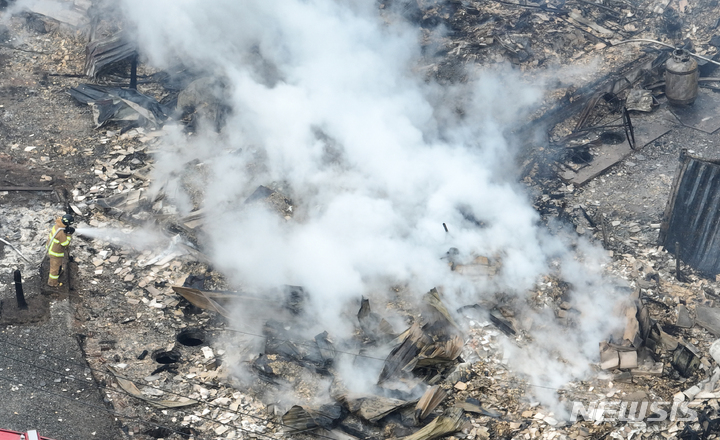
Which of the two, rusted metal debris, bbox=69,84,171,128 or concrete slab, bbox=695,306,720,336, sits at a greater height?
concrete slab, bbox=695,306,720,336

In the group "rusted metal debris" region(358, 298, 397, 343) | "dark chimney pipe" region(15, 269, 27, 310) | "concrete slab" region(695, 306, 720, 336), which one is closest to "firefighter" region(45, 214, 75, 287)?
"dark chimney pipe" region(15, 269, 27, 310)

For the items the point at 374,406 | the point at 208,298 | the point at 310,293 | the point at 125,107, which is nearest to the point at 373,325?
the point at 310,293

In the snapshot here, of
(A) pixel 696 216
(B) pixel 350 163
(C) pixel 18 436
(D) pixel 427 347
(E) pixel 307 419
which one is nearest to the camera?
(C) pixel 18 436

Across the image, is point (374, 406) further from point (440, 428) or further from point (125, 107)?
point (125, 107)

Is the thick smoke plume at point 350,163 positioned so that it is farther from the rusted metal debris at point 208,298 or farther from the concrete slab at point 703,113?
the concrete slab at point 703,113

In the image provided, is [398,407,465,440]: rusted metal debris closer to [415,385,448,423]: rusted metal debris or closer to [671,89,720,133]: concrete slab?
[415,385,448,423]: rusted metal debris
